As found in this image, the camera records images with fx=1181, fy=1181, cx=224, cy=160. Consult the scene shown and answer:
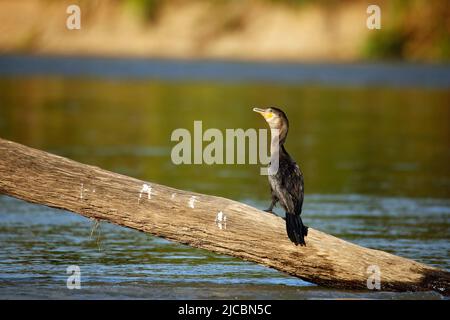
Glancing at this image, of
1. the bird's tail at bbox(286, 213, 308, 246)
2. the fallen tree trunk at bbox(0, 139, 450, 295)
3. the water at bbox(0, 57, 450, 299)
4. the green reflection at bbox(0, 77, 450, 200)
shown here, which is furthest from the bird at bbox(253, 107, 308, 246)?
the green reflection at bbox(0, 77, 450, 200)

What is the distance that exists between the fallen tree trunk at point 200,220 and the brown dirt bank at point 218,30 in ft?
120

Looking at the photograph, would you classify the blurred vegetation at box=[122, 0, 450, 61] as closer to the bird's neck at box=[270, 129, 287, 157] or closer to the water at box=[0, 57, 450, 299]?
the water at box=[0, 57, 450, 299]

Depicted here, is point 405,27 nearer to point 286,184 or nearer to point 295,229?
point 286,184

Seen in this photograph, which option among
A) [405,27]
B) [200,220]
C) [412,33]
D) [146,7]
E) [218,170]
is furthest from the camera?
[412,33]

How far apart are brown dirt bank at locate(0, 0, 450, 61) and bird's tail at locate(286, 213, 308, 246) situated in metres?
36.7

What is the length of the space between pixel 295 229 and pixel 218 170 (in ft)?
25.6

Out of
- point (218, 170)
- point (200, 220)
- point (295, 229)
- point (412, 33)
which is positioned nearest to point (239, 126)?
point (218, 170)

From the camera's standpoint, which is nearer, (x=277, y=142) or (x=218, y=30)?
(x=277, y=142)

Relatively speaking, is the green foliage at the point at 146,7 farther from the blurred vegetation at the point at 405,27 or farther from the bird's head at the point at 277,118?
the bird's head at the point at 277,118

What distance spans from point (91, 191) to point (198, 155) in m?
8.99

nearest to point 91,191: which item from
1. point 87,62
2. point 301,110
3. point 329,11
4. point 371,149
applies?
point 371,149

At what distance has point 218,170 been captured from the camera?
16.7 meters
